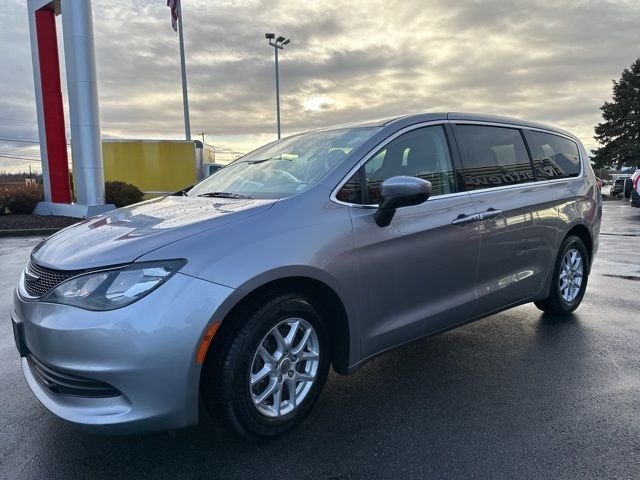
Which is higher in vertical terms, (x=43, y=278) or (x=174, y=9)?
(x=174, y=9)

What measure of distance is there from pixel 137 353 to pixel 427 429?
1613mm

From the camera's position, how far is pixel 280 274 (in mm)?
2406

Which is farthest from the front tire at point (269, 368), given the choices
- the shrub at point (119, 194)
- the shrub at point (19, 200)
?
the shrub at point (19, 200)

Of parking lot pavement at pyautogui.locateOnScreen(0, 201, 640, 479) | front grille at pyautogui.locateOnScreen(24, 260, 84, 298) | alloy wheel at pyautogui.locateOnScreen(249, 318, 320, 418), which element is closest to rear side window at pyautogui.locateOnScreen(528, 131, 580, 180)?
parking lot pavement at pyautogui.locateOnScreen(0, 201, 640, 479)

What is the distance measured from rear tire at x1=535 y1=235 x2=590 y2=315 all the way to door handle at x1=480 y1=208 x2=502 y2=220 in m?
1.16

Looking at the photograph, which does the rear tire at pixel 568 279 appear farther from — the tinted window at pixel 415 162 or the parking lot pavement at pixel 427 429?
the tinted window at pixel 415 162

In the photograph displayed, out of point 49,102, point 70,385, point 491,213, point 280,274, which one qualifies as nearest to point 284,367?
point 280,274

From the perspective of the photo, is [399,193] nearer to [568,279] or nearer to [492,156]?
[492,156]

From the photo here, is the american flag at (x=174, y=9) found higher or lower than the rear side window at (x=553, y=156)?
higher

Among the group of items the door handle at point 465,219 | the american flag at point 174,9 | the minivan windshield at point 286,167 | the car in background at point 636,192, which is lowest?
the car in background at point 636,192

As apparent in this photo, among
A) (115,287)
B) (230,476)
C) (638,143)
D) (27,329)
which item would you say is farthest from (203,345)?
(638,143)

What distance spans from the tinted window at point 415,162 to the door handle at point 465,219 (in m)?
0.20

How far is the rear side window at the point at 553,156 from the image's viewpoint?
13.9ft

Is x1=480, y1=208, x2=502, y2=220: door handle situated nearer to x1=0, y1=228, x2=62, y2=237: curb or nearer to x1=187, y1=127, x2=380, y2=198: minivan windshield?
x1=187, y1=127, x2=380, y2=198: minivan windshield
